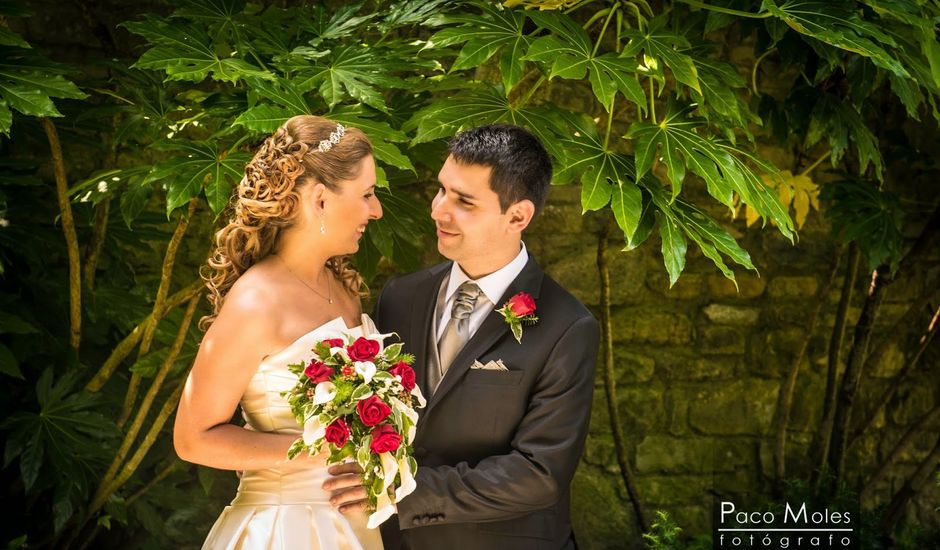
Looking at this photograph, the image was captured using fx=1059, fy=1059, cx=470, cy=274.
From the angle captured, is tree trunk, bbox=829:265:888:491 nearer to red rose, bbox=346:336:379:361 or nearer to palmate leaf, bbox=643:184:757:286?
palmate leaf, bbox=643:184:757:286

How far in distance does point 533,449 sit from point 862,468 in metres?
3.02

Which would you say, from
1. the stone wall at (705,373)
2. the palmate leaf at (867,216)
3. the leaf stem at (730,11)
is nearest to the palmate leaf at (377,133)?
the leaf stem at (730,11)

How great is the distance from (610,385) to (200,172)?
2157mm

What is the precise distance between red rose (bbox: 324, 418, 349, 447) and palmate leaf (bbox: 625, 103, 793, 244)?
101cm

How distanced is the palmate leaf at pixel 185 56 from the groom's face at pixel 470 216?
0.58 meters

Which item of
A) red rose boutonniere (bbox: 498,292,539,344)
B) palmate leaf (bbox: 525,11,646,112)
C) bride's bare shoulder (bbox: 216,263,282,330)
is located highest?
palmate leaf (bbox: 525,11,646,112)

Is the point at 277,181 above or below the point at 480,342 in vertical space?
above

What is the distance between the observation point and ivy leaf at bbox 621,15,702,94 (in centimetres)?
265

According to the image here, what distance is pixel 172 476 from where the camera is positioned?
3.94 metres

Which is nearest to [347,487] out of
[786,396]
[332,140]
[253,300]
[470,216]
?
[253,300]

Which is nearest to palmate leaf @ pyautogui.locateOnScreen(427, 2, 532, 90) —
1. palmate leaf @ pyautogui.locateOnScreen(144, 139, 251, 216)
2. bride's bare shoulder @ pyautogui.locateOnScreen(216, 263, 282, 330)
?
palmate leaf @ pyautogui.locateOnScreen(144, 139, 251, 216)

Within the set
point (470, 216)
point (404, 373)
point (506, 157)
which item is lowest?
point (404, 373)

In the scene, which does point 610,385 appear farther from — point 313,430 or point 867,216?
point 313,430

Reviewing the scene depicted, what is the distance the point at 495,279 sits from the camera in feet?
8.05
